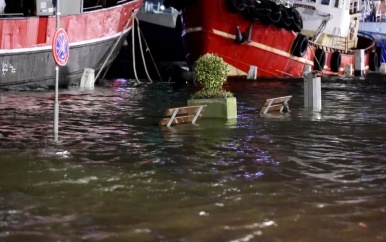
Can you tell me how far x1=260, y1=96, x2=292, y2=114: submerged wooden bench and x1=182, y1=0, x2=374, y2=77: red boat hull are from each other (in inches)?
466

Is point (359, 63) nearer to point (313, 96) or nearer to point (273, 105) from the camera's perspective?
point (313, 96)

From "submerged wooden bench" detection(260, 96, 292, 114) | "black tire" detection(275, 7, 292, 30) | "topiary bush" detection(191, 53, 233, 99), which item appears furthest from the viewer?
"black tire" detection(275, 7, 292, 30)

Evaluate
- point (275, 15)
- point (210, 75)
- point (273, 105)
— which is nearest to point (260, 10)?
point (275, 15)

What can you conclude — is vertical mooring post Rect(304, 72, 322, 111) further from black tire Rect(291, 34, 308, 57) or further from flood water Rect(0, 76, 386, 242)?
black tire Rect(291, 34, 308, 57)

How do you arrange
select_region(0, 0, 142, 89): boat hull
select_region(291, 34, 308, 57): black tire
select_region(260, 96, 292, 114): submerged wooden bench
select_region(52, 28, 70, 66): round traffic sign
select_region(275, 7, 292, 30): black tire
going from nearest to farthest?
select_region(52, 28, 70, 66): round traffic sign → select_region(260, 96, 292, 114): submerged wooden bench → select_region(0, 0, 142, 89): boat hull → select_region(275, 7, 292, 30): black tire → select_region(291, 34, 308, 57): black tire

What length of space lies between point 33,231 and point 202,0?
22484mm

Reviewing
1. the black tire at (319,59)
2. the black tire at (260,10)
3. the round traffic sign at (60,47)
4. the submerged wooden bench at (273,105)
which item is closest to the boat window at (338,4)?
the black tire at (319,59)

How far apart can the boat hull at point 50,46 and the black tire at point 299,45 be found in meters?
8.09

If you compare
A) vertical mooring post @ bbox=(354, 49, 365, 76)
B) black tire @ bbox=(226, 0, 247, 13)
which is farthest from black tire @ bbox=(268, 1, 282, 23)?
vertical mooring post @ bbox=(354, 49, 365, 76)

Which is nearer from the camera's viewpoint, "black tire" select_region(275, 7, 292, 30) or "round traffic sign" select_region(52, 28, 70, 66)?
"round traffic sign" select_region(52, 28, 70, 66)

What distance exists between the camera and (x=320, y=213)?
6.73m

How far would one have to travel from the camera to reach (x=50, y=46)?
2175 cm

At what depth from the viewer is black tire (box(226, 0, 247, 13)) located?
1083 inches

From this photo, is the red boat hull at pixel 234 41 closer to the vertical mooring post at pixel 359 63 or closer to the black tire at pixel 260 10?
the black tire at pixel 260 10
